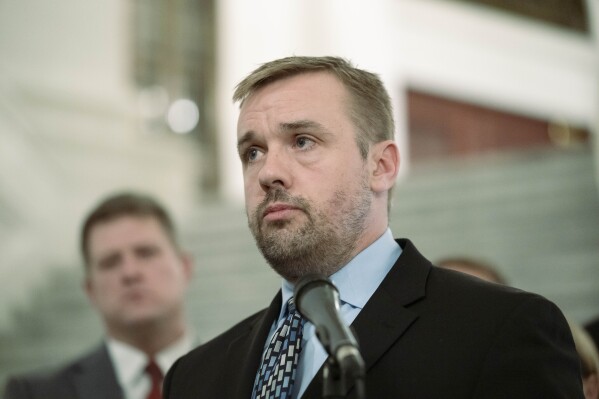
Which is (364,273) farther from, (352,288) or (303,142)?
(303,142)

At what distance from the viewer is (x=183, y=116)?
12.1 metres

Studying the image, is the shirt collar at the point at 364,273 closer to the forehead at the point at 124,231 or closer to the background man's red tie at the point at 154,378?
the background man's red tie at the point at 154,378

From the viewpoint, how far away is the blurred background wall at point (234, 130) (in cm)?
706

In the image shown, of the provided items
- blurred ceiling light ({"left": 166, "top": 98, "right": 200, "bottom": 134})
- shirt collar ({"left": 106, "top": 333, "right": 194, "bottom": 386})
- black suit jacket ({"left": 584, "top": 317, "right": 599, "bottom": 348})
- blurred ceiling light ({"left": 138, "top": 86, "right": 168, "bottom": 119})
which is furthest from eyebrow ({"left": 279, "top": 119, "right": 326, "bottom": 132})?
blurred ceiling light ({"left": 166, "top": 98, "right": 200, "bottom": 134})

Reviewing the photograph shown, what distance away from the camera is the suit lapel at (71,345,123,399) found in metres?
3.65

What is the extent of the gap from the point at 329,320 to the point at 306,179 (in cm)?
53

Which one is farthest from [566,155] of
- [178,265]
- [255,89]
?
[255,89]

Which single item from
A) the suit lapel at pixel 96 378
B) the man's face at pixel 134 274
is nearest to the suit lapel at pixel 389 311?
the man's face at pixel 134 274

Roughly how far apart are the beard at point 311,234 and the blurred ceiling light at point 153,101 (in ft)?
30.5

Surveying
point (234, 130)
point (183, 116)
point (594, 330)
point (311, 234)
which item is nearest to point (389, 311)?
point (311, 234)

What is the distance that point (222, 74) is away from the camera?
38.8 ft

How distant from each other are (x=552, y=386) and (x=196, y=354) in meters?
0.98

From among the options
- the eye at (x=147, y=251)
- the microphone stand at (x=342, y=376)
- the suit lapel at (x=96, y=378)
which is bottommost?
the suit lapel at (x=96, y=378)

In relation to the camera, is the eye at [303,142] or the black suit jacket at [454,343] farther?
the eye at [303,142]
